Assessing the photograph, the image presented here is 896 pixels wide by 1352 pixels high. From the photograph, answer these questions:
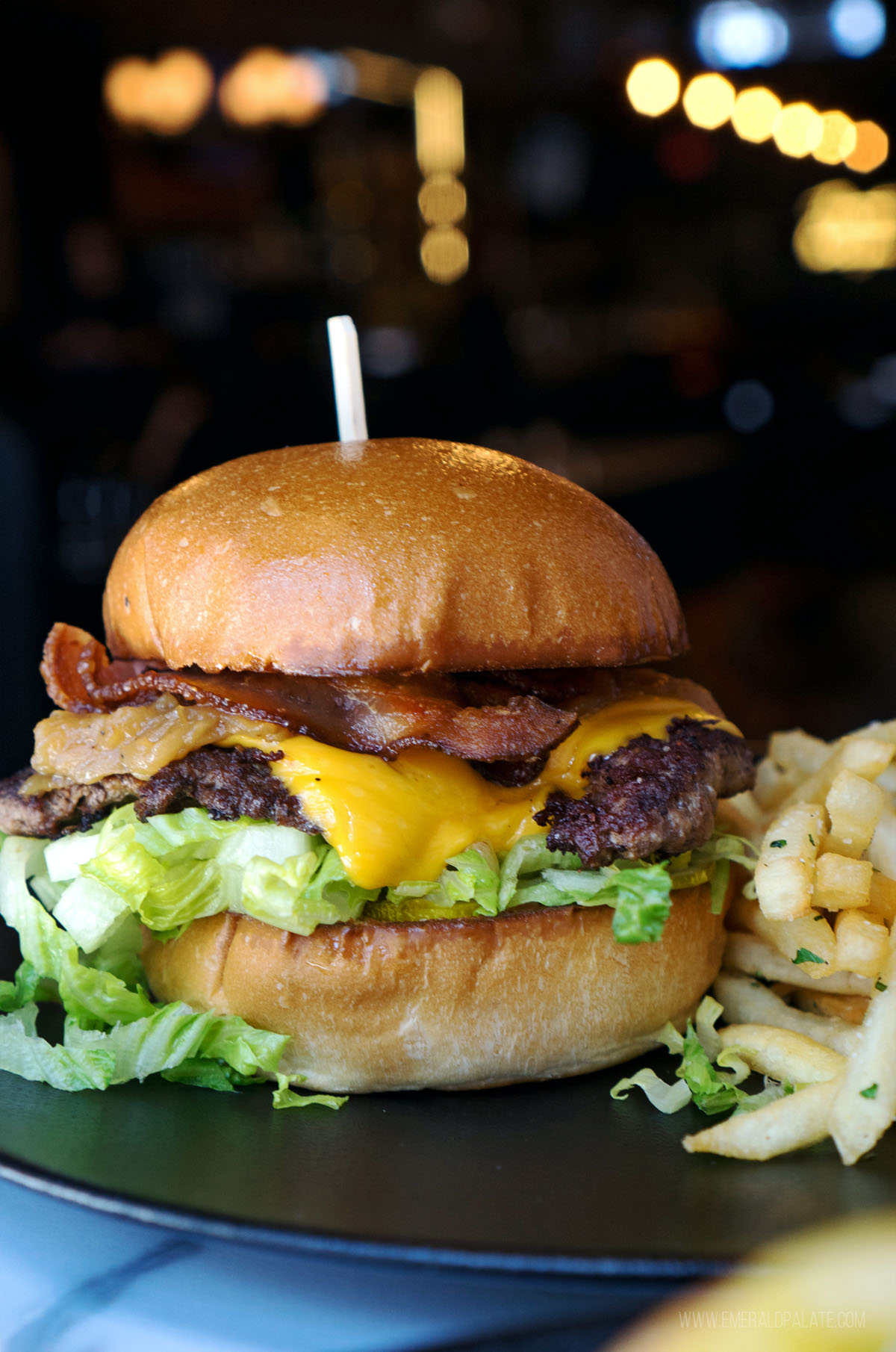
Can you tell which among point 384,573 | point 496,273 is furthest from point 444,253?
point 384,573

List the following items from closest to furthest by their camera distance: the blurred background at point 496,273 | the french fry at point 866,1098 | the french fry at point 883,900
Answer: the french fry at point 866,1098 → the french fry at point 883,900 → the blurred background at point 496,273

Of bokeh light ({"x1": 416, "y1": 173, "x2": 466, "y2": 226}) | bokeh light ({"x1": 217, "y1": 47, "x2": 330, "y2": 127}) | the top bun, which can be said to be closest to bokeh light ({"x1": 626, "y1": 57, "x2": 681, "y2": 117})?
bokeh light ({"x1": 416, "y1": 173, "x2": 466, "y2": 226})

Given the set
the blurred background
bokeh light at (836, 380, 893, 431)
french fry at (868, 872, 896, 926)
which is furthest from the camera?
bokeh light at (836, 380, 893, 431)

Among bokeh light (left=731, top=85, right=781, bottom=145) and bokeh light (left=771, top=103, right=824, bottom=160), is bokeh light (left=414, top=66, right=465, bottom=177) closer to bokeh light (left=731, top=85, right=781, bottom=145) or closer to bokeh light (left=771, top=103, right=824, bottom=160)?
bokeh light (left=731, top=85, right=781, bottom=145)

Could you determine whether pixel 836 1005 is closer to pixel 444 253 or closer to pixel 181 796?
pixel 181 796

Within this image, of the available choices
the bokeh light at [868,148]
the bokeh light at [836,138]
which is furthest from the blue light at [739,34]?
the bokeh light at [868,148]

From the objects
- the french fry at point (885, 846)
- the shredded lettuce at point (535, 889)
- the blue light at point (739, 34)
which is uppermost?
the blue light at point (739, 34)

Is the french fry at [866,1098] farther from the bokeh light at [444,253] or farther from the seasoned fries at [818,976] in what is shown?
the bokeh light at [444,253]
